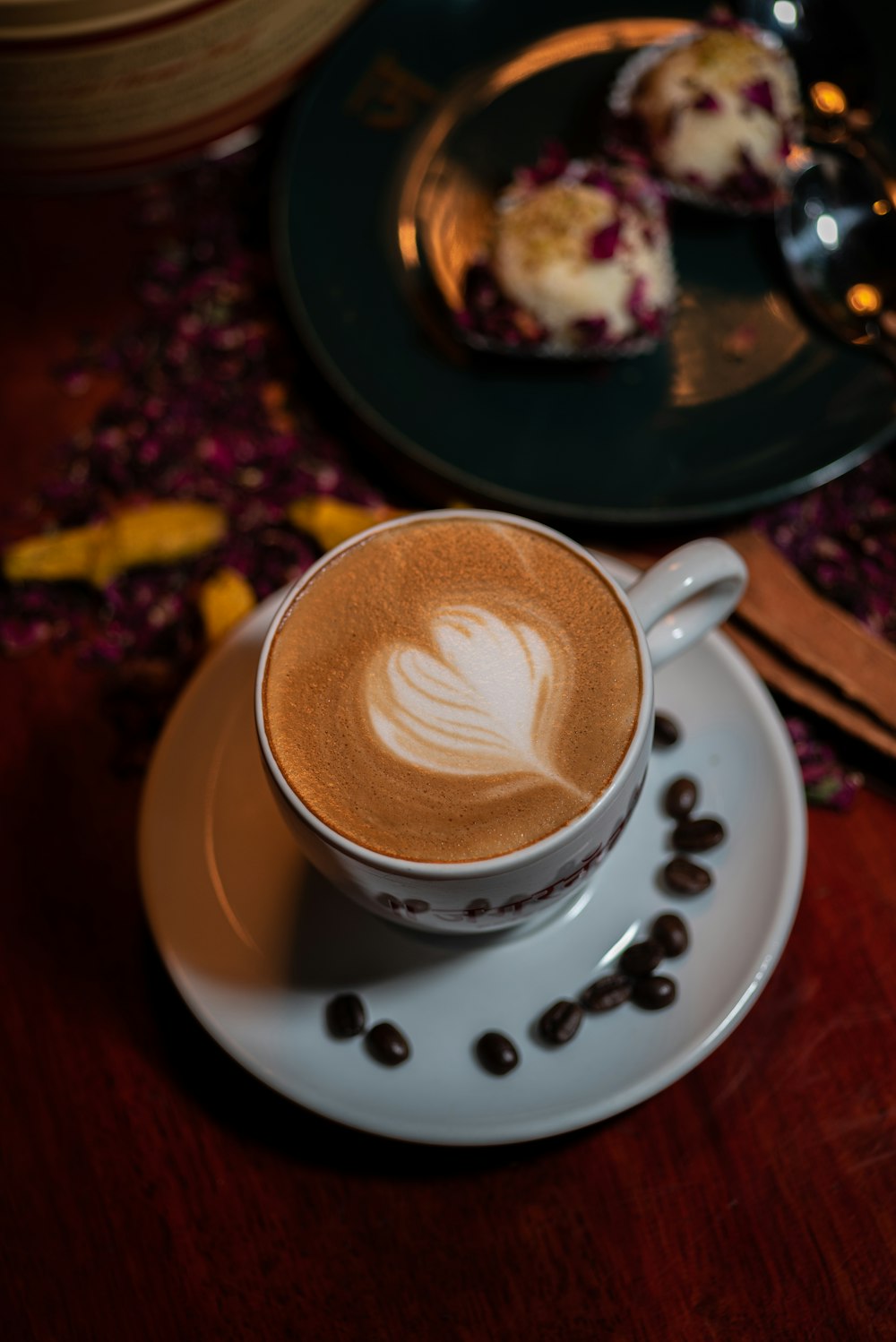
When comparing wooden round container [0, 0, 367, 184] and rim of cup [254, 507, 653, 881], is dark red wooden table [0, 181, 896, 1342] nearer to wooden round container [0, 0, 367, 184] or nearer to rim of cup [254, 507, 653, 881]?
rim of cup [254, 507, 653, 881]

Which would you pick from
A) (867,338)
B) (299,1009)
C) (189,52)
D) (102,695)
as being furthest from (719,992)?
(189,52)

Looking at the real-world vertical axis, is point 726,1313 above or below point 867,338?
below

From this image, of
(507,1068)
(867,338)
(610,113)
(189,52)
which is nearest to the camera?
(507,1068)

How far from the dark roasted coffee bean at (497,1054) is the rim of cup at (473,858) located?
221 mm

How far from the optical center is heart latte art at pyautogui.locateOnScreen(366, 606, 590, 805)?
80 centimetres

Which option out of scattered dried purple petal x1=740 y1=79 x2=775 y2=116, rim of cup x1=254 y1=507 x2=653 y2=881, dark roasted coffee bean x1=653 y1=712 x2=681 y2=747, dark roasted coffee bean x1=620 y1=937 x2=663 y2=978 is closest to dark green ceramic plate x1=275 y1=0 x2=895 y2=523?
scattered dried purple petal x1=740 y1=79 x2=775 y2=116

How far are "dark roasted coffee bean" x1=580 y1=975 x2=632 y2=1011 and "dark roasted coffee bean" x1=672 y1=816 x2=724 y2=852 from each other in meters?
0.13

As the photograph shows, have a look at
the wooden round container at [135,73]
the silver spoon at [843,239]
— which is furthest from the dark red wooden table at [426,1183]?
the wooden round container at [135,73]

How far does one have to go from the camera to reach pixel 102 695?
4.04ft

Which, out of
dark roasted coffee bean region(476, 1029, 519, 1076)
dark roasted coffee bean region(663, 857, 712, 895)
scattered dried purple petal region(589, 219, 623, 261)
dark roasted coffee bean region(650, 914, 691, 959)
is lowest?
dark roasted coffee bean region(476, 1029, 519, 1076)

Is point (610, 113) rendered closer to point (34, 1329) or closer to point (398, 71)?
point (398, 71)

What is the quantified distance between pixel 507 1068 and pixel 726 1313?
0.97 feet

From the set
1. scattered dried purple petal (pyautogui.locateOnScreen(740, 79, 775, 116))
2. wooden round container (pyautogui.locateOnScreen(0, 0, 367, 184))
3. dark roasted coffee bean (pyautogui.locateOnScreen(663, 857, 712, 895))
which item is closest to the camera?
dark roasted coffee bean (pyautogui.locateOnScreen(663, 857, 712, 895))

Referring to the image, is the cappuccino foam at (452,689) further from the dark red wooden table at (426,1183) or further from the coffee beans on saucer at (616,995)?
the dark red wooden table at (426,1183)
